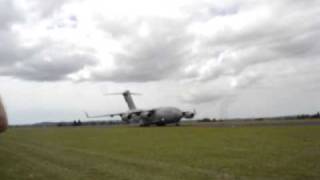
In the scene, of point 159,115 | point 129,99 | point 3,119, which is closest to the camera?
point 3,119

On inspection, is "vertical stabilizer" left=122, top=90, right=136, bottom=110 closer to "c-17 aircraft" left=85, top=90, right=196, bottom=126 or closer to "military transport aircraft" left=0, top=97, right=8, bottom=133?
"c-17 aircraft" left=85, top=90, right=196, bottom=126

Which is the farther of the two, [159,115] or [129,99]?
[129,99]

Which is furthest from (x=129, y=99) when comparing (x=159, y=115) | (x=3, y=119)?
(x=3, y=119)

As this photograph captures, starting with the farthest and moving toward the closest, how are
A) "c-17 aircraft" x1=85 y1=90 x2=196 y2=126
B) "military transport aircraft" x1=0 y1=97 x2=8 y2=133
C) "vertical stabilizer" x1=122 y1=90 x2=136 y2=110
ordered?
"vertical stabilizer" x1=122 y1=90 x2=136 y2=110 → "c-17 aircraft" x1=85 y1=90 x2=196 y2=126 → "military transport aircraft" x1=0 y1=97 x2=8 y2=133

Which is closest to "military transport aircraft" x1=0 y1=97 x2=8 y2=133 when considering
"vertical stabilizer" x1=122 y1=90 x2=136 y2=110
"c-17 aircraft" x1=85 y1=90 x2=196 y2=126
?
"c-17 aircraft" x1=85 y1=90 x2=196 y2=126

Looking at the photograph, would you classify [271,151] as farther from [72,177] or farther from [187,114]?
[187,114]

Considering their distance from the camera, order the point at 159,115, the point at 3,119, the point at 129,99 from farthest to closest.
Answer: the point at 129,99, the point at 159,115, the point at 3,119

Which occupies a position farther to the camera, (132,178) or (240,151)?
(240,151)

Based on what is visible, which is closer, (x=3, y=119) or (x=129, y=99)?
(x=3, y=119)

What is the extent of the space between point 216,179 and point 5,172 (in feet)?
27.6

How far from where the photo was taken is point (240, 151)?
22.0 m

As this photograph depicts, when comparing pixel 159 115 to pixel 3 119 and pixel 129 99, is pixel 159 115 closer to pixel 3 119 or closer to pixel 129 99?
pixel 129 99

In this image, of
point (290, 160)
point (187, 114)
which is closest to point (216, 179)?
point (290, 160)

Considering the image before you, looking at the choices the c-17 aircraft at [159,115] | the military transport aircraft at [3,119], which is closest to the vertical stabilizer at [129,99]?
the c-17 aircraft at [159,115]
